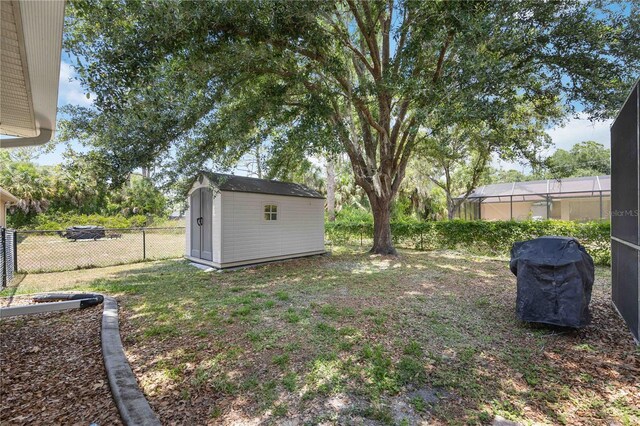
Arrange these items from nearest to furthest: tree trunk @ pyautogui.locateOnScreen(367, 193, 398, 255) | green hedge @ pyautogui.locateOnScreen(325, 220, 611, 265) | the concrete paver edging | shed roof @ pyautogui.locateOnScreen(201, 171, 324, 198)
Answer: the concrete paver edging < shed roof @ pyautogui.locateOnScreen(201, 171, 324, 198) < green hedge @ pyautogui.locateOnScreen(325, 220, 611, 265) < tree trunk @ pyautogui.locateOnScreen(367, 193, 398, 255)

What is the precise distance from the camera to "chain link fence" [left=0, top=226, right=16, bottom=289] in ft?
18.0

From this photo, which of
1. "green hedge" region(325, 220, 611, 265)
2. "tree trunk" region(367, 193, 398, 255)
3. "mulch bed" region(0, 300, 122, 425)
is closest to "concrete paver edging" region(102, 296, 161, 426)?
"mulch bed" region(0, 300, 122, 425)

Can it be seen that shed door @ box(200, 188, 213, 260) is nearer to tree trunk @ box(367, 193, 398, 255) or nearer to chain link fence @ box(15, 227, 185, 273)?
chain link fence @ box(15, 227, 185, 273)

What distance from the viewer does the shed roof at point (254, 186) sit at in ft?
24.4

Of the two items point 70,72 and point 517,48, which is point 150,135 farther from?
point 517,48

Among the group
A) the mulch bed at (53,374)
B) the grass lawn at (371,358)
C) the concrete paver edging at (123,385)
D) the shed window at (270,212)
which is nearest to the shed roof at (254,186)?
the shed window at (270,212)

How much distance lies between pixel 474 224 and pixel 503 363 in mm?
8308

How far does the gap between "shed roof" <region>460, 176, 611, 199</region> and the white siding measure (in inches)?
440

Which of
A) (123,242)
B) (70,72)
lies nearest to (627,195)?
(70,72)

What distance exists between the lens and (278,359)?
9.20 ft

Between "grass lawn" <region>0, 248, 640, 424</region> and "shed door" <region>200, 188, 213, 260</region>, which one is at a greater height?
"shed door" <region>200, 188, 213, 260</region>

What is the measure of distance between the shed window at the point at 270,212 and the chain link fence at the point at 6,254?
17.7 feet

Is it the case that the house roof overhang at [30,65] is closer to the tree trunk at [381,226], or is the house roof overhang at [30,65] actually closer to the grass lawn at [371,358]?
the grass lawn at [371,358]

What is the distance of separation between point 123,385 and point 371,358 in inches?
82.8
